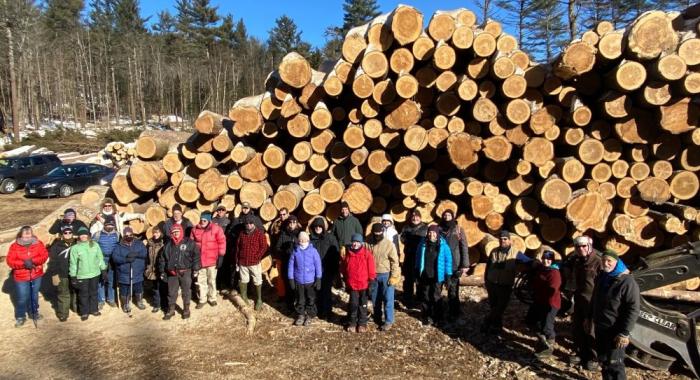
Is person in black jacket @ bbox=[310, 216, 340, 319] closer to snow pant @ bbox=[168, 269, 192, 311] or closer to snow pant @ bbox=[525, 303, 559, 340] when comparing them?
snow pant @ bbox=[168, 269, 192, 311]

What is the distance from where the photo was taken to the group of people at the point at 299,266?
20.9ft

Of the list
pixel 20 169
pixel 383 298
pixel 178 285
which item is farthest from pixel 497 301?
pixel 20 169

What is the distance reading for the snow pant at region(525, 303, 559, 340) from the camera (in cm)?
597

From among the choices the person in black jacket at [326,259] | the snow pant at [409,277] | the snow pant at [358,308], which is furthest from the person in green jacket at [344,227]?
the snow pant at [358,308]

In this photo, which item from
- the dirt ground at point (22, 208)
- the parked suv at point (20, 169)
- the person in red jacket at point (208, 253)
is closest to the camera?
the person in red jacket at point (208, 253)

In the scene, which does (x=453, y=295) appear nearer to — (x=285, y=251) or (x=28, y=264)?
(x=285, y=251)

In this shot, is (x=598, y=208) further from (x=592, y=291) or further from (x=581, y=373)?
(x=581, y=373)

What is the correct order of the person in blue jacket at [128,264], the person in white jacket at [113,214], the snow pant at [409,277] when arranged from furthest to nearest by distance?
the person in white jacket at [113,214] → the snow pant at [409,277] → the person in blue jacket at [128,264]

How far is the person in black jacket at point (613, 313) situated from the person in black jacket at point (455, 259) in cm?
228

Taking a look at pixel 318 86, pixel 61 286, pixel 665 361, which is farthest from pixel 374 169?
pixel 61 286

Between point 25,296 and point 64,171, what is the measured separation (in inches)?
524

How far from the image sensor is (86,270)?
7547 mm

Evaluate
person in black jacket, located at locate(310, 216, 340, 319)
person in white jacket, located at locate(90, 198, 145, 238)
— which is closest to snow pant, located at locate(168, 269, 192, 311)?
person in white jacket, located at locate(90, 198, 145, 238)

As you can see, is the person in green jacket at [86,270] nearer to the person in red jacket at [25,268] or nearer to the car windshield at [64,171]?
the person in red jacket at [25,268]
